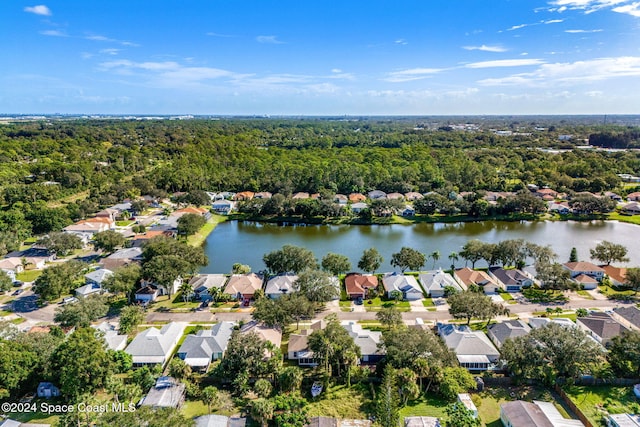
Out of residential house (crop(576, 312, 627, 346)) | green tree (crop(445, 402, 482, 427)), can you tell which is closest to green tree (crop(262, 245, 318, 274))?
green tree (crop(445, 402, 482, 427))

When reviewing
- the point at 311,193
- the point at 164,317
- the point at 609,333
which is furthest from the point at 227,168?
the point at 609,333

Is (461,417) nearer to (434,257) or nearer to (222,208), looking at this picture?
(434,257)

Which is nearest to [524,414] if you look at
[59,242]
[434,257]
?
[434,257]

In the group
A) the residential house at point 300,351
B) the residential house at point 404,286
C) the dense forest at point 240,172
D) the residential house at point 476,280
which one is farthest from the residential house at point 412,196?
the residential house at point 300,351

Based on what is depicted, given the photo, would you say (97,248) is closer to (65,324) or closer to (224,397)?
(65,324)

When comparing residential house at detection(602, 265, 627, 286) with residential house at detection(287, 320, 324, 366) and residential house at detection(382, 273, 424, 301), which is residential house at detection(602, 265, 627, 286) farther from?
residential house at detection(287, 320, 324, 366)

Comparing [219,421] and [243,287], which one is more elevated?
[219,421]

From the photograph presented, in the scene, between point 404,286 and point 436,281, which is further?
point 436,281
